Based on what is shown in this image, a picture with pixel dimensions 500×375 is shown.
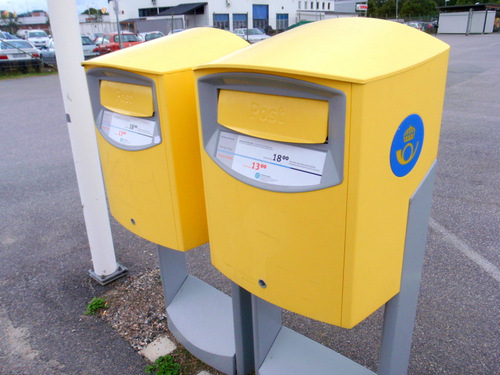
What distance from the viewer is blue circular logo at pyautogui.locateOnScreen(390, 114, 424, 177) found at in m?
1.25

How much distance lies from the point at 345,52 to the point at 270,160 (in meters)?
0.37

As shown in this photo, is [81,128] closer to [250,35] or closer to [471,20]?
[250,35]

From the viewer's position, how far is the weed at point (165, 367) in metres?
2.23

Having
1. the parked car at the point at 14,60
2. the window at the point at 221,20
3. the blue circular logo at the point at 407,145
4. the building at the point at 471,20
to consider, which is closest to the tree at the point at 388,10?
the building at the point at 471,20

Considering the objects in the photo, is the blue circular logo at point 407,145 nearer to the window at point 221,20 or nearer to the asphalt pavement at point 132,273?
the asphalt pavement at point 132,273

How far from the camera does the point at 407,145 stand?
1.30m

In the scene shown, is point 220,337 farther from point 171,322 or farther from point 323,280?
point 323,280

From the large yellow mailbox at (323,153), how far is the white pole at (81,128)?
4.75 ft

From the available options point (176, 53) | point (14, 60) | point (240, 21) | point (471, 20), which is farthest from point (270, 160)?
point (240, 21)

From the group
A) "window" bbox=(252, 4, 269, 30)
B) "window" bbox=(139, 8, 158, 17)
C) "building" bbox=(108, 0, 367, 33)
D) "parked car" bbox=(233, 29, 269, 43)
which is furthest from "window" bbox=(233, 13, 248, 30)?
"parked car" bbox=(233, 29, 269, 43)

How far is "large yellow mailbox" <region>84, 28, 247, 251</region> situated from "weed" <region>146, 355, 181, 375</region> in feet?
2.47

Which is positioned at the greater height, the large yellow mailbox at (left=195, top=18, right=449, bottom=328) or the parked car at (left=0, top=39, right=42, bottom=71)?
the large yellow mailbox at (left=195, top=18, right=449, bottom=328)

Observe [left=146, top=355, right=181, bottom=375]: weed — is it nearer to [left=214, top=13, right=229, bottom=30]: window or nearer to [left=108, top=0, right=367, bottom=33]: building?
[left=108, top=0, right=367, bottom=33]: building

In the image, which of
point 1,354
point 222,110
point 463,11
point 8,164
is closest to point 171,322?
point 1,354
